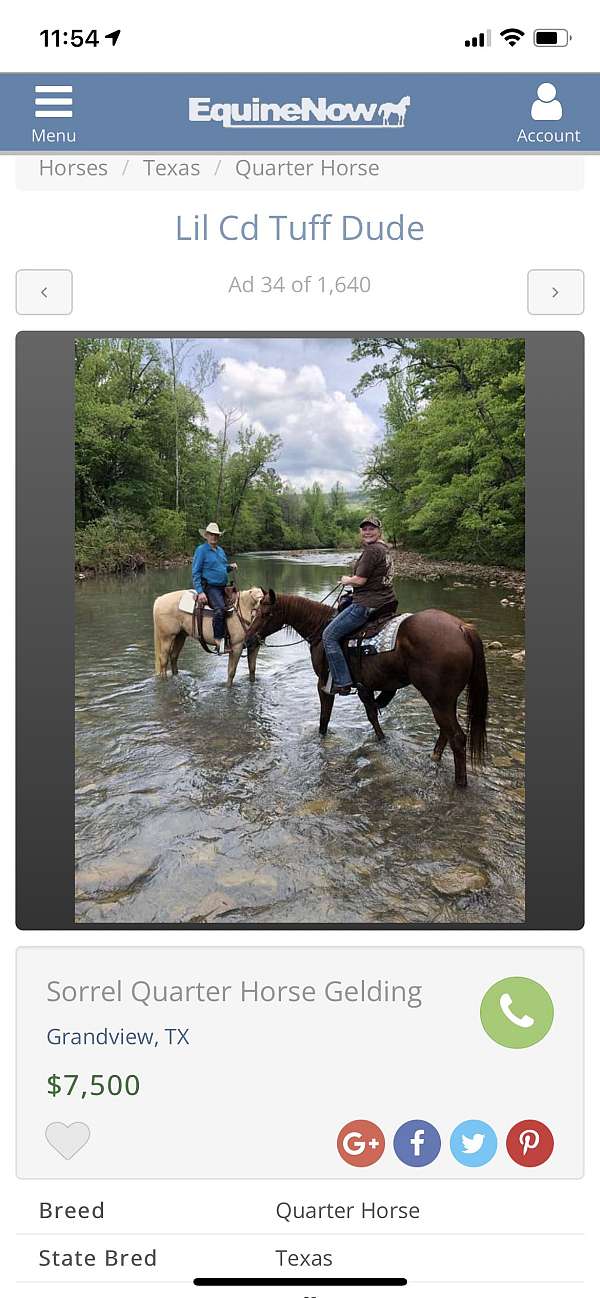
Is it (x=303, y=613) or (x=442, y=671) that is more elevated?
(x=303, y=613)

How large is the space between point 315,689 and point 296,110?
770cm

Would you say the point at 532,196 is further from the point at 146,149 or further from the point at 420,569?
the point at 420,569

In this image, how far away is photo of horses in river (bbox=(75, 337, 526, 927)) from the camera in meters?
4.19

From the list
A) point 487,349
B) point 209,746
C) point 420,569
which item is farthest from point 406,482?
point 209,746

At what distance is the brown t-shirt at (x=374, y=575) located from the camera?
605cm

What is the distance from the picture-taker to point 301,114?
2.69 meters

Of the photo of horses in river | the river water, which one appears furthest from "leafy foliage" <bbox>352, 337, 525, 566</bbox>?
the river water

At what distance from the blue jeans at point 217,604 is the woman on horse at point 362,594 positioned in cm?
297

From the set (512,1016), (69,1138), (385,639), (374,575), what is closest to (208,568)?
(374,575)

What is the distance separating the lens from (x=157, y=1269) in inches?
88.6

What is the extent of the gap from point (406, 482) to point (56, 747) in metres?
15.0
